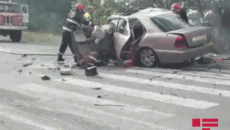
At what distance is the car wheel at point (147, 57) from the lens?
10516mm

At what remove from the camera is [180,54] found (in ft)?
32.4

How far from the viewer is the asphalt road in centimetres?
550

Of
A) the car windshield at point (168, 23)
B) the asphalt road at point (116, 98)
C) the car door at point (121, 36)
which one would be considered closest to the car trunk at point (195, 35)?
the car windshield at point (168, 23)

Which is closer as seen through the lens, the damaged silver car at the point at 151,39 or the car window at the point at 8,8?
the damaged silver car at the point at 151,39

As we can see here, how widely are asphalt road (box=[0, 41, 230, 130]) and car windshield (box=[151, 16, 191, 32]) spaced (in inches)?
42.9

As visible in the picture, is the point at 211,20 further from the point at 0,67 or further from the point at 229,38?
the point at 0,67

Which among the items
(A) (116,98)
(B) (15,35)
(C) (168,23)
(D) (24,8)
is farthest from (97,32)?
(B) (15,35)

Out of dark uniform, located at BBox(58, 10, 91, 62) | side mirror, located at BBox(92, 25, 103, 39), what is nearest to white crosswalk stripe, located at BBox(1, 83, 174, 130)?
side mirror, located at BBox(92, 25, 103, 39)

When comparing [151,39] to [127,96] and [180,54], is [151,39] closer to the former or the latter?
[180,54]

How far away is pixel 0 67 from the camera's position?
11.2m

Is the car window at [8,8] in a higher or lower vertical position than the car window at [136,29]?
higher

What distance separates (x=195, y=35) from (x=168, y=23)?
2.97ft

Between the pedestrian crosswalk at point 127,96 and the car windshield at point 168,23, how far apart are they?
4.16 ft

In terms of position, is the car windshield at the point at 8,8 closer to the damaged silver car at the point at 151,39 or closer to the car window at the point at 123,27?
the damaged silver car at the point at 151,39
